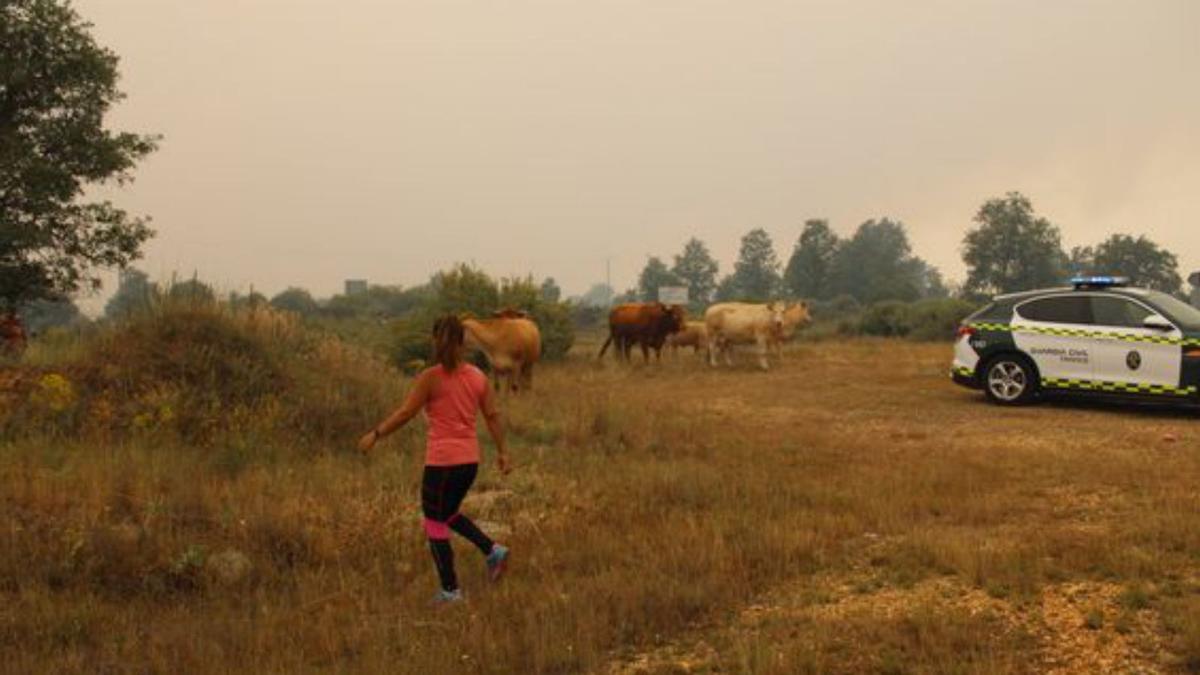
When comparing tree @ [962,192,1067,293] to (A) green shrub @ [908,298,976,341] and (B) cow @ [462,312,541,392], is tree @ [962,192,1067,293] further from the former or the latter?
(B) cow @ [462,312,541,392]

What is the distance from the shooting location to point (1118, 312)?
499 inches

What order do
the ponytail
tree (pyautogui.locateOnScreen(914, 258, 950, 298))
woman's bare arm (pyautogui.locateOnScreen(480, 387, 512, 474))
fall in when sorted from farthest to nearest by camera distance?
tree (pyautogui.locateOnScreen(914, 258, 950, 298)) < woman's bare arm (pyautogui.locateOnScreen(480, 387, 512, 474)) < the ponytail

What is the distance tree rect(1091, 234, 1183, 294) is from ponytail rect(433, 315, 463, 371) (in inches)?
3315

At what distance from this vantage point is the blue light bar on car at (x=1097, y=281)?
1304 cm

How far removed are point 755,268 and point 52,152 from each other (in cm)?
11198

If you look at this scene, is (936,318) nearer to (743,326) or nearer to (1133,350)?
(743,326)

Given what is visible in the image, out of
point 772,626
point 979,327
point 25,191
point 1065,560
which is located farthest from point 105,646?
point 25,191

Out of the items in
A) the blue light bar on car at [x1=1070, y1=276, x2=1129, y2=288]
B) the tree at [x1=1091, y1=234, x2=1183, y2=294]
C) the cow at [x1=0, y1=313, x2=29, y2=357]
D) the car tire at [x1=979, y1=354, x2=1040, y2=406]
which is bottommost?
the car tire at [x1=979, y1=354, x2=1040, y2=406]

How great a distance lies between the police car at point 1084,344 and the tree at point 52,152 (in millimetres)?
20445

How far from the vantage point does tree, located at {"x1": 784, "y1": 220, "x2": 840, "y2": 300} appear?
11300 centimetres

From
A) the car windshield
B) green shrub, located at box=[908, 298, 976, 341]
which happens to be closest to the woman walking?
the car windshield

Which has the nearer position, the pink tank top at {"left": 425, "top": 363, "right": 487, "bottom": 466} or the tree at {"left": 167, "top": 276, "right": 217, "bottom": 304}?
the pink tank top at {"left": 425, "top": 363, "right": 487, "bottom": 466}

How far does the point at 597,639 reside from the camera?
474 centimetres

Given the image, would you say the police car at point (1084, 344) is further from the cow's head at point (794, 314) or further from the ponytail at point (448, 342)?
the cow's head at point (794, 314)
